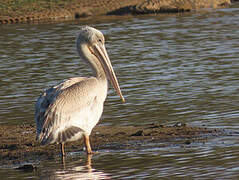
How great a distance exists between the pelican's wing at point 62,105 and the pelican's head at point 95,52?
447 millimetres

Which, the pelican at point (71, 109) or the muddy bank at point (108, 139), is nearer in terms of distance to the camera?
the pelican at point (71, 109)

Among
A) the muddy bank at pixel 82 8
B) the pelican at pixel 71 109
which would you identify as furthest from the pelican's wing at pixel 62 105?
the muddy bank at pixel 82 8

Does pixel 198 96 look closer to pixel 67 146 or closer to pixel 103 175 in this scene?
pixel 67 146

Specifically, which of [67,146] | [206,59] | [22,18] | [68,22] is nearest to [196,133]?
[67,146]

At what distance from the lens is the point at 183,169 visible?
21.9 feet

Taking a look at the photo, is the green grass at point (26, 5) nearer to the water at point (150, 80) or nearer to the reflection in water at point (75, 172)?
the water at point (150, 80)

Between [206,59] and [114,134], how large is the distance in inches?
279

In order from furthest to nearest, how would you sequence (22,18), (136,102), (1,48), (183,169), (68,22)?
1. (22,18)
2. (68,22)
3. (1,48)
4. (136,102)
5. (183,169)

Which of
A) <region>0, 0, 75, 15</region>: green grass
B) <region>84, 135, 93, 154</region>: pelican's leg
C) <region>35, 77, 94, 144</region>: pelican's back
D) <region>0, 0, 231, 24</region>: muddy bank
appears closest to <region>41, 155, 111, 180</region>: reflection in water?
<region>84, 135, 93, 154</region>: pelican's leg

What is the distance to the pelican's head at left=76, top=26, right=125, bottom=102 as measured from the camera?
8023 mm

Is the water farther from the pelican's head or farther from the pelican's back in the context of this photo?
the pelican's head

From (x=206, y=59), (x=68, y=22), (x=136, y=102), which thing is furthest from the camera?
(x=68, y=22)

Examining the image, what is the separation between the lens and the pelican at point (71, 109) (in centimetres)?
715

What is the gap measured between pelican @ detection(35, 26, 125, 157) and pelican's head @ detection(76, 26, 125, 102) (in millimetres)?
14
